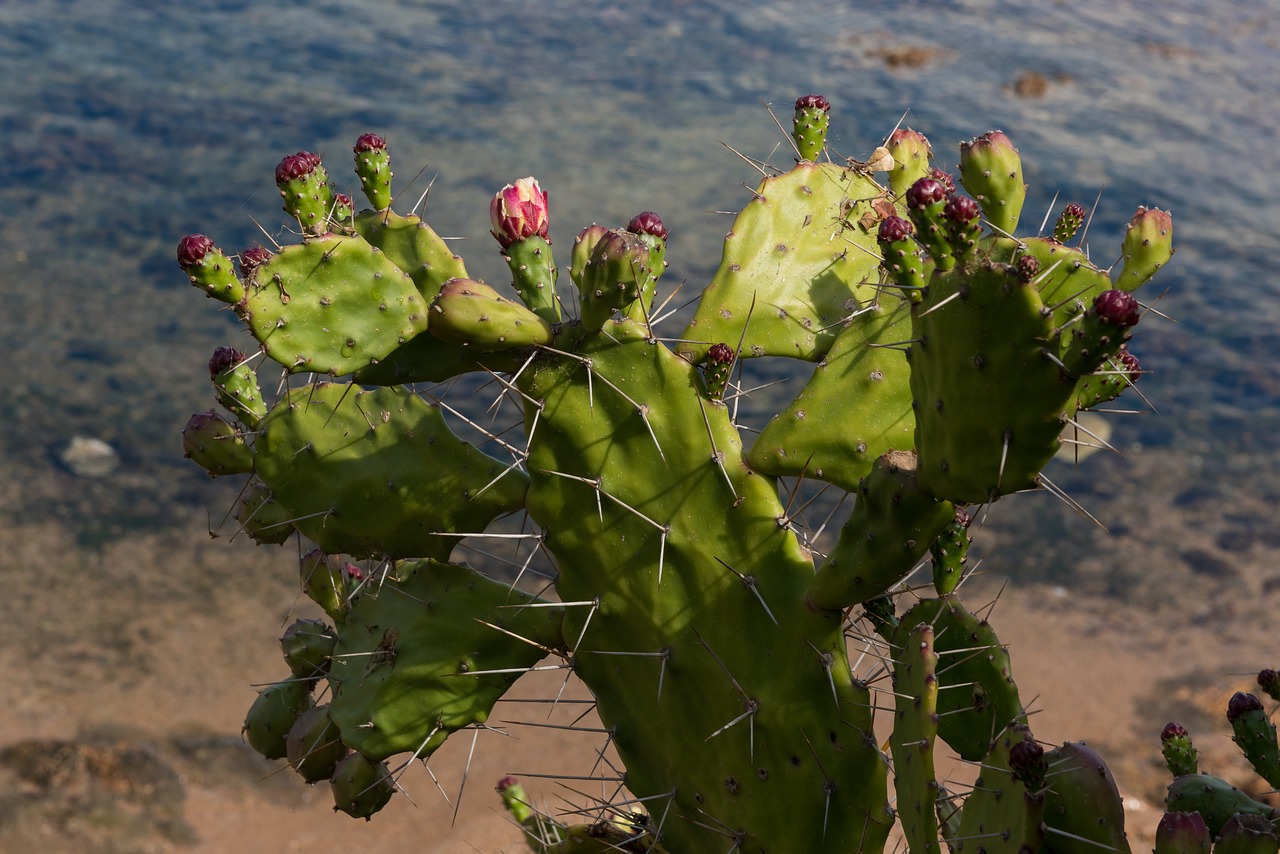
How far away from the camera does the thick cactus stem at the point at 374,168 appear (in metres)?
2.05

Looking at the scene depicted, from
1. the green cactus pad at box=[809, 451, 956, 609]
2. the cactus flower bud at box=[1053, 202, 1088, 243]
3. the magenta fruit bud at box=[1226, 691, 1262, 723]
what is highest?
the cactus flower bud at box=[1053, 202, 1088, 243]

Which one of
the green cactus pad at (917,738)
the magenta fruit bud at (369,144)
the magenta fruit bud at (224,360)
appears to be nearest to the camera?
the green cactus pad at (917,738)

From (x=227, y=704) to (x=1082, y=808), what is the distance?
4.01 m

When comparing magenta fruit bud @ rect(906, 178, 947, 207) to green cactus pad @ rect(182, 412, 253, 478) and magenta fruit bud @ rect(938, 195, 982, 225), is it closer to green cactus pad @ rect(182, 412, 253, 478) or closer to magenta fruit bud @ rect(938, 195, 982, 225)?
magenta fruit bud @ rect(938, 195, 982, 225)

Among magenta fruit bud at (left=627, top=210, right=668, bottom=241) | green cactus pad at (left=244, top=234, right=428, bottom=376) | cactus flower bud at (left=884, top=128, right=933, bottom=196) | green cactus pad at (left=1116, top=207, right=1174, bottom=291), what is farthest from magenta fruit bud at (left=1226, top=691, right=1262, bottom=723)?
green cactus pad at (left=244, top=234, right=428, bottom=376)

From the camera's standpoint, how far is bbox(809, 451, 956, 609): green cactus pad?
64.9 inches

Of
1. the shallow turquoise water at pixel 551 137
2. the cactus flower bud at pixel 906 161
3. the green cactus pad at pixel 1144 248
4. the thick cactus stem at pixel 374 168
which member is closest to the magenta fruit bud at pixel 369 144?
the thick cactus stem at pixel 374 168

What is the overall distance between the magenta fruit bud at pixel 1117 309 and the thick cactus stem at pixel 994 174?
1.55 feet

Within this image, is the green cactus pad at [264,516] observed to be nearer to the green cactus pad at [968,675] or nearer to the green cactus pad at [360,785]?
the green cactus pad at [360,785]

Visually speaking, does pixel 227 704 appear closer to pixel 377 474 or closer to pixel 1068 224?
pixel 377 474

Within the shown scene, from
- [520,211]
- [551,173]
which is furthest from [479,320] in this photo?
[551,173]

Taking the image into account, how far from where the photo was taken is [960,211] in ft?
4.45

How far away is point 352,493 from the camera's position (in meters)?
2.14

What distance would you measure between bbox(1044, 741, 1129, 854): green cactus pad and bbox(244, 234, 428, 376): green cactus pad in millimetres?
1168
